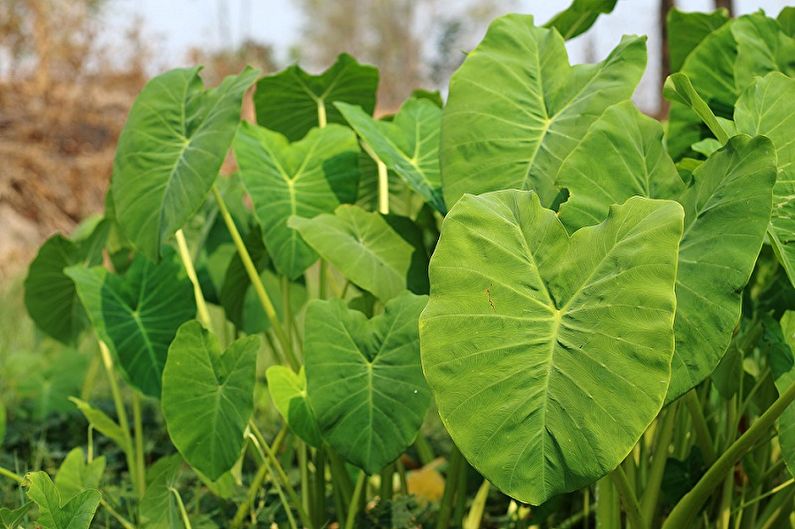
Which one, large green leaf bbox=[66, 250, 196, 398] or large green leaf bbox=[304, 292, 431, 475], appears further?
large green leaf bbox=[66, 250, 196, 398]

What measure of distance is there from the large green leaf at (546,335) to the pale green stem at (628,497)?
16 centimetres

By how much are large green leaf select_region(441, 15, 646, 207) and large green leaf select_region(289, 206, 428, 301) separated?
18 cm

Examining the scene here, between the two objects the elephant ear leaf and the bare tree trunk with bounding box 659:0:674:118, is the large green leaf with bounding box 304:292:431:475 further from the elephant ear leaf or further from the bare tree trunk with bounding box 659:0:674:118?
the bare tree trunk with bounding box 659:0:674:118

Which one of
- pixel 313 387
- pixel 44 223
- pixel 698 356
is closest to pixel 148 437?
pixel 313 387

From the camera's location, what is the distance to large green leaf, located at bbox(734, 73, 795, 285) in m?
0.98

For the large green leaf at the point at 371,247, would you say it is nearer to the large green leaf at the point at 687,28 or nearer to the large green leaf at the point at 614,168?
the large green leaf at the point at 614,168

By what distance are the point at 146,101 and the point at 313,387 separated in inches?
22.7

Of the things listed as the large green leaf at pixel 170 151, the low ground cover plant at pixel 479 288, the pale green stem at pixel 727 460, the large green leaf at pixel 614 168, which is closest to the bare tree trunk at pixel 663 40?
the low ground cover plant at pixel 479 288

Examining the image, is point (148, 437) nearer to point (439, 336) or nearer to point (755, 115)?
point (439, 336)

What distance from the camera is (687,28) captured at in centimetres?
166

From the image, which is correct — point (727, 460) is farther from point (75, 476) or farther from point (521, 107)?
point (75, 476)

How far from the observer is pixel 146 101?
4.55ft

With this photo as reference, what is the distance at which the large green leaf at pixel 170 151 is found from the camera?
123 centimetres

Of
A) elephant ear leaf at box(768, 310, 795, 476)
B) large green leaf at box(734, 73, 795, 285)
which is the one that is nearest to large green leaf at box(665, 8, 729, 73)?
large green leaf at box(734, 73, 795, 285)
